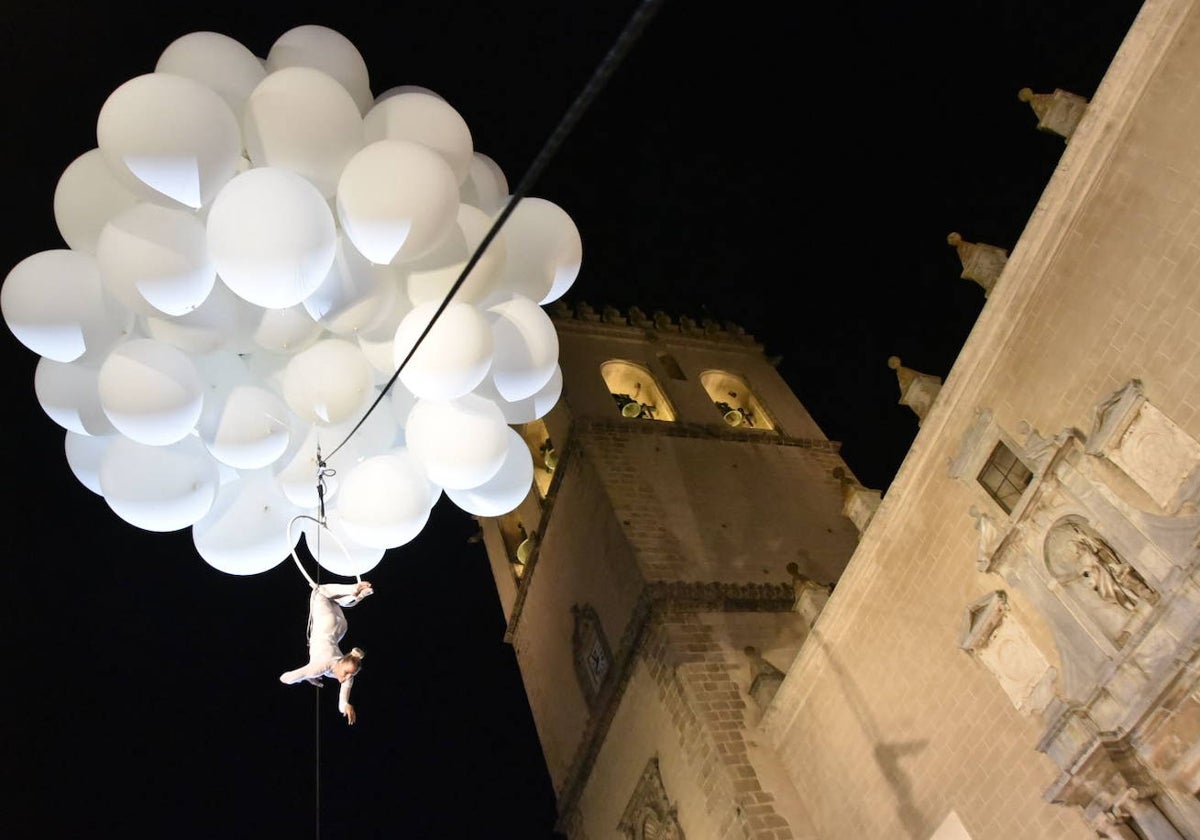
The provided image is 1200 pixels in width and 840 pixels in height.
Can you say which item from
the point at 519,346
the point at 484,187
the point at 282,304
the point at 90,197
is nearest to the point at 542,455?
the point at 484,187

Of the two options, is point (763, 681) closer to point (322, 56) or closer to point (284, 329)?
point (284, 329)

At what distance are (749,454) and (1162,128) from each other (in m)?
11.0

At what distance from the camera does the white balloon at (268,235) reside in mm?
4039

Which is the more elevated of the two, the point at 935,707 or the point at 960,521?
the point at 960,521

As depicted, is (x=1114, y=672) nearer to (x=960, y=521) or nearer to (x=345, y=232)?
(x=960, y=521)

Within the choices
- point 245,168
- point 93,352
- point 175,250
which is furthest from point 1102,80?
point 93,352

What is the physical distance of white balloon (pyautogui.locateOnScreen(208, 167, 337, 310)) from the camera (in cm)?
404

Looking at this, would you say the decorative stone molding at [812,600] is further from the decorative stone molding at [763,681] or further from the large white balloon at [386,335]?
the large white balloon at [386,335]

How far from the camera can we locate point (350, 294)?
15.6 feet

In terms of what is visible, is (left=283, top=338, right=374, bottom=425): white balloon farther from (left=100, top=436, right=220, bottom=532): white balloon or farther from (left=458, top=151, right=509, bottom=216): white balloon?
(left=458, top=151, right=509, bottom=216): white balloon

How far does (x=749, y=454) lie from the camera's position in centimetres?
1756

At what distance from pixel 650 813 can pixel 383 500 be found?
29.9 feet

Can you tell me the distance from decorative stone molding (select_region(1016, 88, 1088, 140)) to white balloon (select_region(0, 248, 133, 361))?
8181 mm

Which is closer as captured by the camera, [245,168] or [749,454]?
[245,168]
